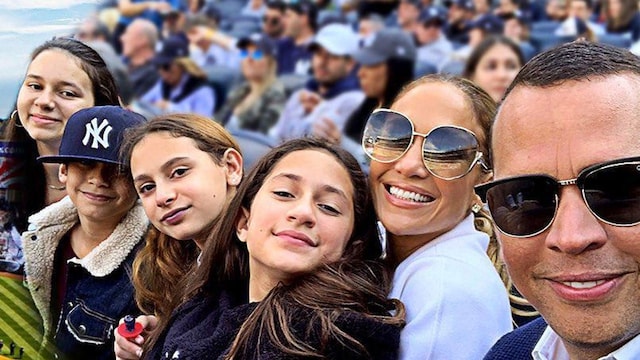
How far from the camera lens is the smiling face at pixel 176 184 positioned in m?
1.85

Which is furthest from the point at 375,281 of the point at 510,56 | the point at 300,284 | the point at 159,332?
the point at 510,56

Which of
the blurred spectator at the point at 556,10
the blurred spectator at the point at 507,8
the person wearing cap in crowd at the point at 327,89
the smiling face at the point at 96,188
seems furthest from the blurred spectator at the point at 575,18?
the smiling face at the point at 96,188

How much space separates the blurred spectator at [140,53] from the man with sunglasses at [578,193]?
513 cm

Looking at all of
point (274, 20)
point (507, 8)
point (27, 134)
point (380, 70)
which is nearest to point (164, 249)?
point (27, 134)

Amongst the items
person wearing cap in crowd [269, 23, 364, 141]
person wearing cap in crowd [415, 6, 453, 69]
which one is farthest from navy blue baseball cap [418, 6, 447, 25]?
person wearing cap in crowd [269, 23, 364, 141]

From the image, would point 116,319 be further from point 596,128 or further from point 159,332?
point 596,128

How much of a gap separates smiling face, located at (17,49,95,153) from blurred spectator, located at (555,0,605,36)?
14.4 ft

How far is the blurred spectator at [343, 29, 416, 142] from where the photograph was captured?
17.4ft

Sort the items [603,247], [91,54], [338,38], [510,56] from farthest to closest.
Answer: [338,38] < [510,56] < [91,54] < [603,247]

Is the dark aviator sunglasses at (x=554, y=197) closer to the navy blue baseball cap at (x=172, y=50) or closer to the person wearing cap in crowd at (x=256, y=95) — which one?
the person wearing cap in crowd at (x=256, y=95)

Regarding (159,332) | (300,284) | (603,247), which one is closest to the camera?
(603,247)

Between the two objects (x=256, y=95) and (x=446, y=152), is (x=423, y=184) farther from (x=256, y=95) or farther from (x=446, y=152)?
(x=256, y=95)

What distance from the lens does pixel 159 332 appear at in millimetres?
1811

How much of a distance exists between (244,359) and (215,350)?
9 centimetres
